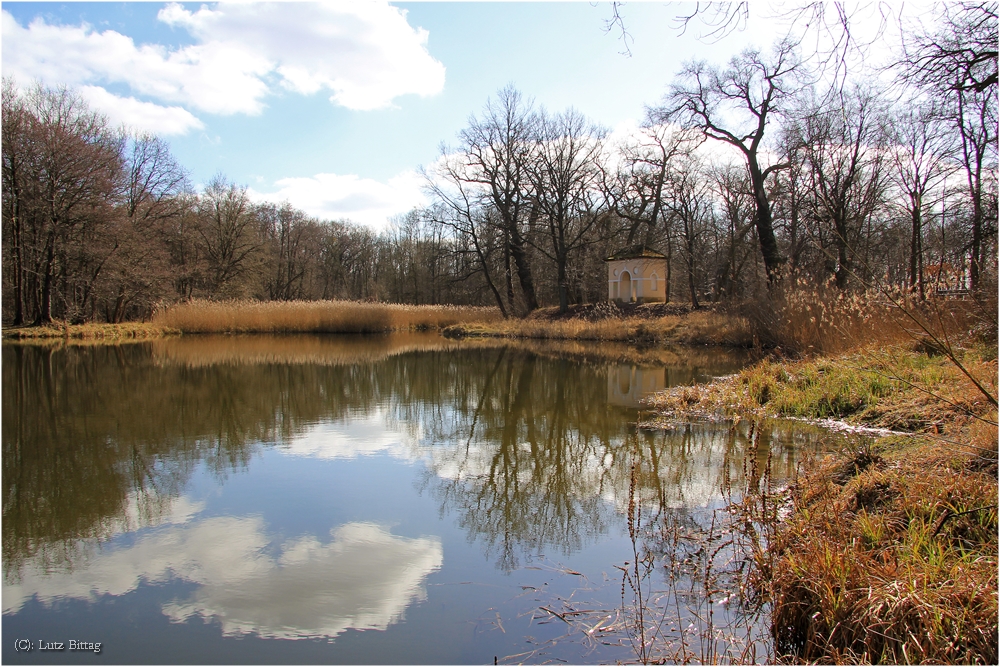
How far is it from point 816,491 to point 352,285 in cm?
5152

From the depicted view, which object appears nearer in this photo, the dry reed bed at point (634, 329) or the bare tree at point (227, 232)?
the dry reed bed at point (634, 329)

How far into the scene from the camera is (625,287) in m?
30.8

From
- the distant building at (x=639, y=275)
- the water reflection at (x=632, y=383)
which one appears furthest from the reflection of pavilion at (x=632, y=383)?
the distant building at (x=639, y=275)

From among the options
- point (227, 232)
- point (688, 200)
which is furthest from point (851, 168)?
point (227, 232)

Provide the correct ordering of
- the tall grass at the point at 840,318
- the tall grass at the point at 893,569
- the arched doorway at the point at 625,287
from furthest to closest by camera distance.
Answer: the arched doorway at the point at 625,287 < the tall grass at the point at 840,318 < the tall grass at the point at 893,569

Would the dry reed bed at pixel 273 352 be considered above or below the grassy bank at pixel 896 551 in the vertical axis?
above

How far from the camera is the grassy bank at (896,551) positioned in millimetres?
2529

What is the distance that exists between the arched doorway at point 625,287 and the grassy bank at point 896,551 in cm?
2500

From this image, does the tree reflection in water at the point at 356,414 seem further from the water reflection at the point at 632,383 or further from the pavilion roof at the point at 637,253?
the pavilion roof at the point at 637,253

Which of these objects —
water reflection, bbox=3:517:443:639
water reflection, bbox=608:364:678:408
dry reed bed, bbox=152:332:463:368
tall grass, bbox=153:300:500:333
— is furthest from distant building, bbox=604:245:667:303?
water reflection, bbox=3:517:443:639

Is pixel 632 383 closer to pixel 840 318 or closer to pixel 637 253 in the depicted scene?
pixel 840 318

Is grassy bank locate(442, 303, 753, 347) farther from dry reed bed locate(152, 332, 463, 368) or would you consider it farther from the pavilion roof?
dry reed bed locate(152, 332, 463, 368)

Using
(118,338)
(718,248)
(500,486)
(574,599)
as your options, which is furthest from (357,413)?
(718,248)

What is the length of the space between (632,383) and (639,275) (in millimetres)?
18574
